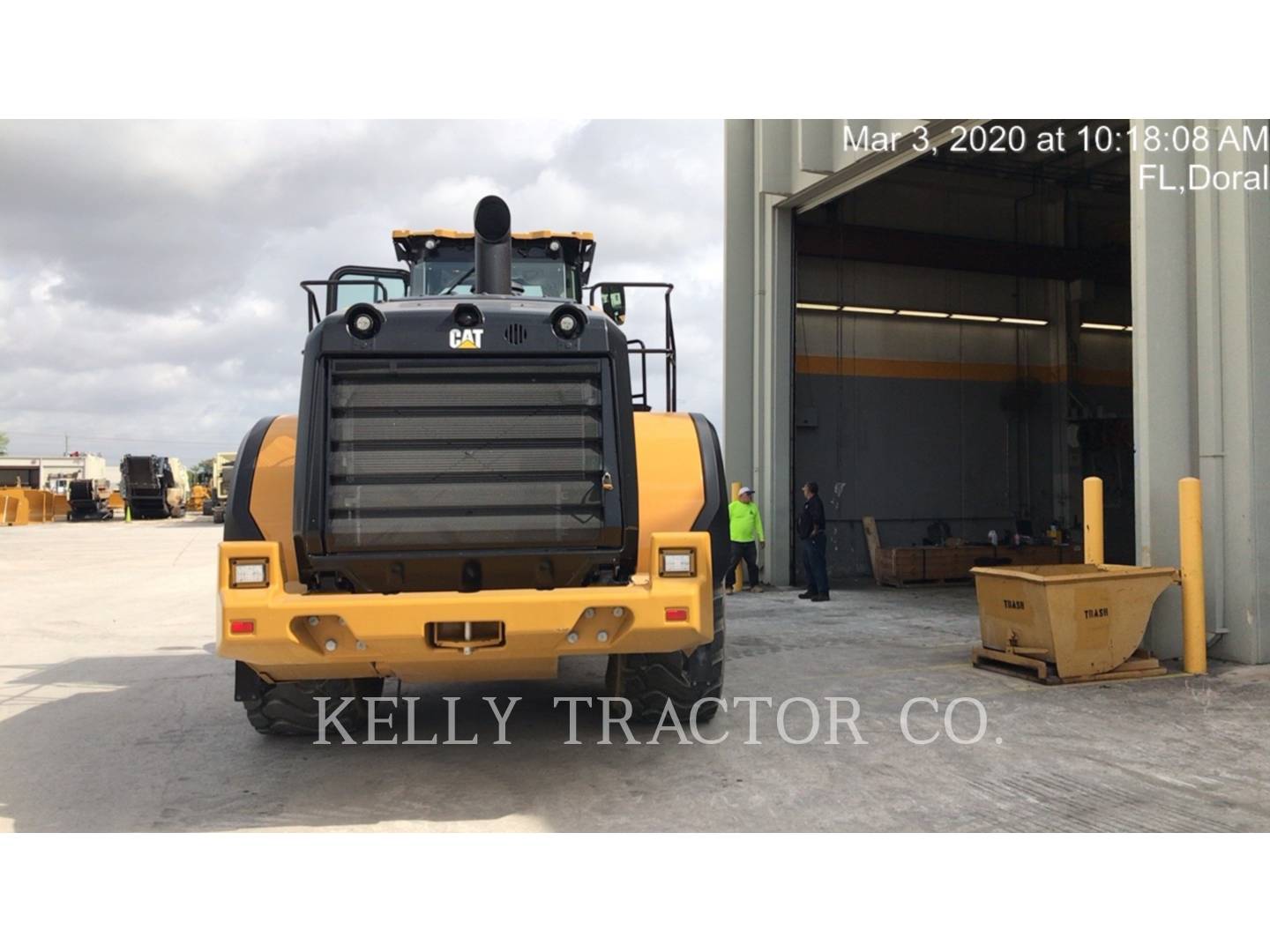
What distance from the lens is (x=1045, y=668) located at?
7188mm

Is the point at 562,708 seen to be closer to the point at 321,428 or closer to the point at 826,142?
the point at 321,428

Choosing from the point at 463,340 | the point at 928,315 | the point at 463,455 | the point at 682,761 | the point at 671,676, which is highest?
the point at 928,315

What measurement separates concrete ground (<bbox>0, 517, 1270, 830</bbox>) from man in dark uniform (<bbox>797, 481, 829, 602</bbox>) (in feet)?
12.1

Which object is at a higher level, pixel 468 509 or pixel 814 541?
pixel 468 509

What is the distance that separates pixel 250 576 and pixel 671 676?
2.34 meters

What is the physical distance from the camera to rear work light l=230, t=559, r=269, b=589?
14.0ft

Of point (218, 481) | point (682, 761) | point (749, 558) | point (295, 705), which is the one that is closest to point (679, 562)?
point (682, 761)

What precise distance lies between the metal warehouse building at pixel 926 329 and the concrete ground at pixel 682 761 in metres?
5.78

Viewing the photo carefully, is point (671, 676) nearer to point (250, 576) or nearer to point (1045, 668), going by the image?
point (250, 576)

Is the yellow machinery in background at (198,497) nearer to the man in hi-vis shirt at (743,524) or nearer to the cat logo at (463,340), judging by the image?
the man in hi-vis shirt at (743,524)

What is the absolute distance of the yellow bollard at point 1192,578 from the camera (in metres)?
7.52

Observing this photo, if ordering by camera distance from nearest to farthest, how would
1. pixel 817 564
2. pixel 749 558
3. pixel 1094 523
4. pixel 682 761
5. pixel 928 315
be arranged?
pixel 682 761
pixel 1094 523
pixel 817 564
pixel 749 558
pixel 928 315

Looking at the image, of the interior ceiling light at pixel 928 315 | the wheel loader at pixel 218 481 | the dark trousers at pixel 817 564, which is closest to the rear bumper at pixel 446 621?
the dark trousers at pixel 817 564

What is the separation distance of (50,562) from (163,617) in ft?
31.5
